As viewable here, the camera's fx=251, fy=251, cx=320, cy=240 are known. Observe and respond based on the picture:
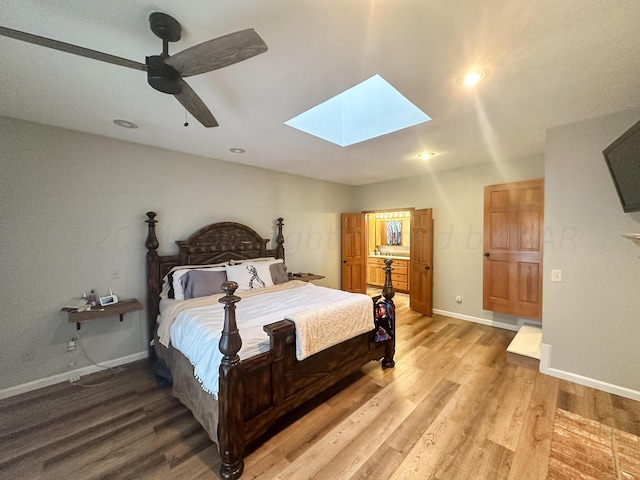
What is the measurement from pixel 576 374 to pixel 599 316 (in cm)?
65

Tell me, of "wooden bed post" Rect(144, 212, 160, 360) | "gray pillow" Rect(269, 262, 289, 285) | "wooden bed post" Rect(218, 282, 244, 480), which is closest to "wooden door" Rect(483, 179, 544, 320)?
"gray pillow" Rect(269, 262, 289, 285)

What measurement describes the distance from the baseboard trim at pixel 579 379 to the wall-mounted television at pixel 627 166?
5.26 feet

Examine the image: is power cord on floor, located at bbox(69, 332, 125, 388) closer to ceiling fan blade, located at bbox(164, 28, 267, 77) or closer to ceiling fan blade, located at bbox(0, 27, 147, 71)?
ceiling fan blade, located at bbox(0, 27, 147, 71)

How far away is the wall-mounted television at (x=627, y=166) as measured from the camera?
1.79 m

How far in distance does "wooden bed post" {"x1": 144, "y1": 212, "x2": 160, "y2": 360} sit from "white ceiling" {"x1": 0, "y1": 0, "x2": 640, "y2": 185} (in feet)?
3.64

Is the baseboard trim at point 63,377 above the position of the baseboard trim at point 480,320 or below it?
below

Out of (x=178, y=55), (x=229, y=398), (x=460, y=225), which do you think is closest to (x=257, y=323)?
(x=229, y=398)

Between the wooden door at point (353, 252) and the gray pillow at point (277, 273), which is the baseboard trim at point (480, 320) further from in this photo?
the gray pillow at point (277, 273)

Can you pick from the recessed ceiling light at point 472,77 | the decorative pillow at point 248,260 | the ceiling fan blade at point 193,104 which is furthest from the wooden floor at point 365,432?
the recessed ceiling light at point 472,77

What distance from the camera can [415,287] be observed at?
479 cm

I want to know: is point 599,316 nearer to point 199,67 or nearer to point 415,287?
point 415,287

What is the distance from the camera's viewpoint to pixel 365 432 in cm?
193

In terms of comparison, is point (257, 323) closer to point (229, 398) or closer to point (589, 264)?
point (229, 398)

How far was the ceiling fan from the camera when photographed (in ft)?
3.59
